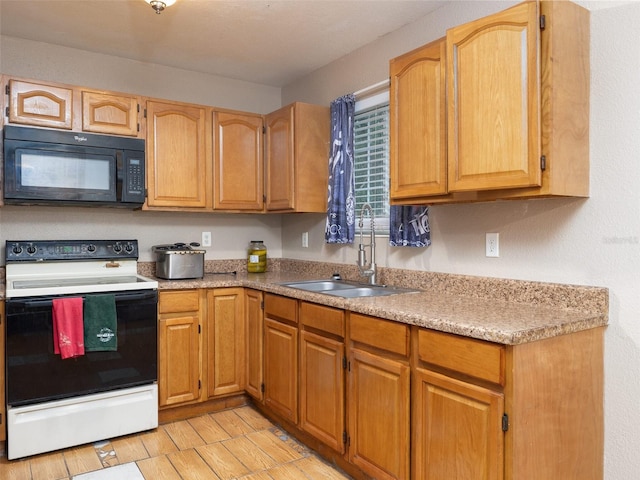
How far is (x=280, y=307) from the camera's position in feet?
8.95

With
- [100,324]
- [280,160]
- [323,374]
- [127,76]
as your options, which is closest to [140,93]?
[127,76]

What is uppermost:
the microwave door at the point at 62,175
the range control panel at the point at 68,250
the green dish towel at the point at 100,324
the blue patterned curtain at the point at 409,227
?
the microwave door at the point at 62,175

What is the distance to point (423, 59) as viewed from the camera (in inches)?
83.7

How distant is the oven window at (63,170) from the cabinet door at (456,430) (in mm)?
2225

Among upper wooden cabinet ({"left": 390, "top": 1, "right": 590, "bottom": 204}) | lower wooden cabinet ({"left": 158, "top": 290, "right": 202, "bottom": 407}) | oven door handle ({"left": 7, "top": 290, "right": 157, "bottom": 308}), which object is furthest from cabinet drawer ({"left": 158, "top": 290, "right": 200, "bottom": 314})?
upper wooden cabinet ({"left": 390, "top": 1, "right": 590, "bottom": 204})

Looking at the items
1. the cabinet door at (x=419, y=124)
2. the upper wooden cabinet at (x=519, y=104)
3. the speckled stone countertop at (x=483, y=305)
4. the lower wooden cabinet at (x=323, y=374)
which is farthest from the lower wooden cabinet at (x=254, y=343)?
the upper wooden cabinet at (x=519, y=104)

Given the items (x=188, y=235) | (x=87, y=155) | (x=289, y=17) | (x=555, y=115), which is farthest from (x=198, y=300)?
(x=555, y=115)

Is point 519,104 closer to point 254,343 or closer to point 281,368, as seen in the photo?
point 281,368

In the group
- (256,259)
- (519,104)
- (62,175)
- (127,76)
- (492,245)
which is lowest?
(256,259)

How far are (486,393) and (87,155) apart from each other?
100 inches

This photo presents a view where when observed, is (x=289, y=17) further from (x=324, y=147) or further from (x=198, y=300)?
(x=198, y=300)

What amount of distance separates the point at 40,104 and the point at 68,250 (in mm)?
892

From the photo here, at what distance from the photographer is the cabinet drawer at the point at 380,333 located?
1.87 m

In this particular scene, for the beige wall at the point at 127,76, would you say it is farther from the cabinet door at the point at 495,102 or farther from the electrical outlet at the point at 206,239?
the cabinet door at the point at 495,102
